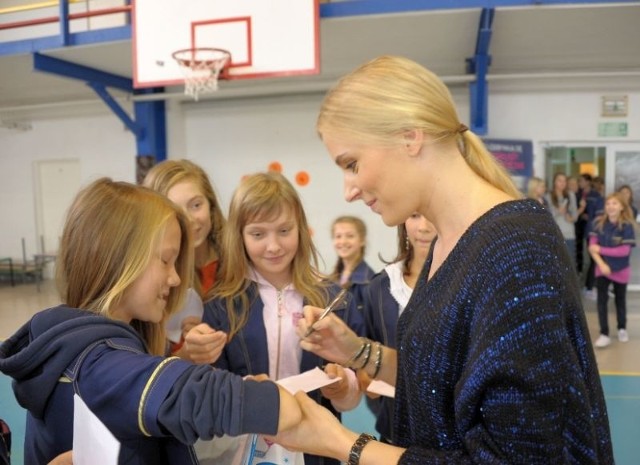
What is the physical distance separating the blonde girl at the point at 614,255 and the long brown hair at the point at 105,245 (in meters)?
4.56

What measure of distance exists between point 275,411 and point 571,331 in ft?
1.46

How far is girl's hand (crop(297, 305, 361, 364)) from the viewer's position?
1.23m

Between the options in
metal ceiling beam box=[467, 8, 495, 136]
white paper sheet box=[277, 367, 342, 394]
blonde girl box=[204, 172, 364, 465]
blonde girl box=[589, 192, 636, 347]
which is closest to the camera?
white paper sheet box=[277, 367, 342, 394]

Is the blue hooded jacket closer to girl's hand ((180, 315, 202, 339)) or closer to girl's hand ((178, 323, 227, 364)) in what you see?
girl's hand ((178, 323, 227, 364))

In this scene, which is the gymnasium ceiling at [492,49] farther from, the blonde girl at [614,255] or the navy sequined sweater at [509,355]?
the navy sequined sweater at [509,355]

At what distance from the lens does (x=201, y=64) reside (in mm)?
4402

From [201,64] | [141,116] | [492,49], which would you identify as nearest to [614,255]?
[492,49]

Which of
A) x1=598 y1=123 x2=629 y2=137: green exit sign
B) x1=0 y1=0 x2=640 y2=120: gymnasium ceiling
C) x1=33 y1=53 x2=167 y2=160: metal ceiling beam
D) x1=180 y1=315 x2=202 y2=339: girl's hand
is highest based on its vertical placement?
x1=0 y1=0 x2=640 y2=120: gymnasium ceiling

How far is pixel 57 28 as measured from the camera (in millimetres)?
7395

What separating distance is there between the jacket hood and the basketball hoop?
12.5 ft

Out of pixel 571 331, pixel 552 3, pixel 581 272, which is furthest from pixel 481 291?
pixel 581 272

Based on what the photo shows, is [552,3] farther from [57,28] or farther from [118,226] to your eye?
[57,28]

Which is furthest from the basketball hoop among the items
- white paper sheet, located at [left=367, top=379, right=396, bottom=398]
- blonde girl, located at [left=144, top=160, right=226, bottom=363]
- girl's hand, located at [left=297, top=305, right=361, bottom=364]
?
girl's hand, located at [left=297, top=305, right=361, bottom=364]

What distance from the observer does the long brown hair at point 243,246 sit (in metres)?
1.57
